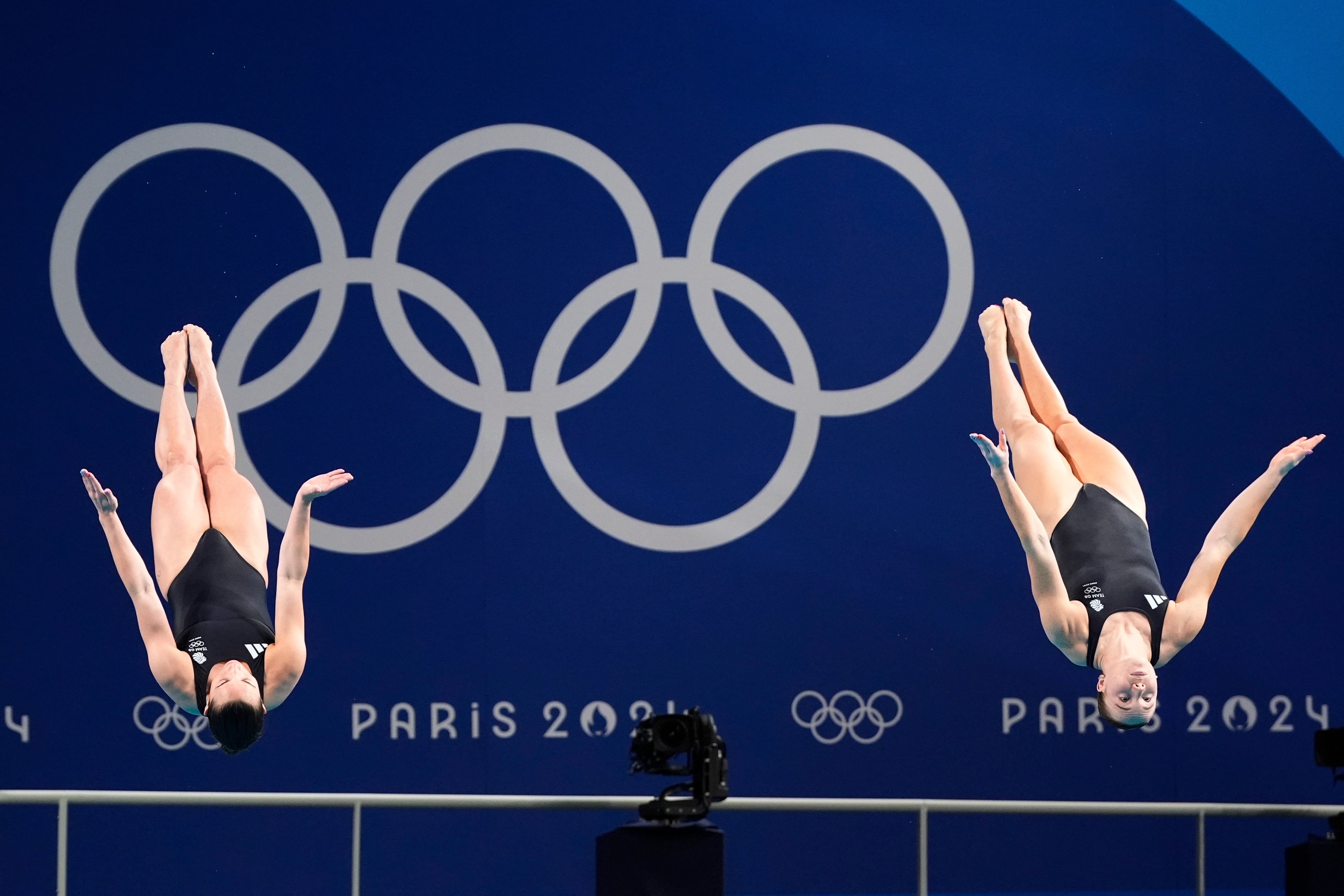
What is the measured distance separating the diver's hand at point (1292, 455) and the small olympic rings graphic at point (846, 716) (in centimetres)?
192

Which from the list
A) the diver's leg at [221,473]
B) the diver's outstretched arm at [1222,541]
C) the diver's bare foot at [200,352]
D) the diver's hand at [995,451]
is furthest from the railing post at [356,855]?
the diver's outstretched arm at [1222,541]

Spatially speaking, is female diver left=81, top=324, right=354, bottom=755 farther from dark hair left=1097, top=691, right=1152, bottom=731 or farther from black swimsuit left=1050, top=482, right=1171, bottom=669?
dark hair left=1097, top=691, right=1152, bottom=731

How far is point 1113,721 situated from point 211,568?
3845 mm

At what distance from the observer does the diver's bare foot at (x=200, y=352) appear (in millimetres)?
6906

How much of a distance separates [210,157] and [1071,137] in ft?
12.7

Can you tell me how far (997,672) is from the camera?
6953 mm

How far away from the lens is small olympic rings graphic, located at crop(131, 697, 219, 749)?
6.87 metres

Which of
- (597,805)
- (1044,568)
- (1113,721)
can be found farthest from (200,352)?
(1113,721)

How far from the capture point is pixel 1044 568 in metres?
6.57

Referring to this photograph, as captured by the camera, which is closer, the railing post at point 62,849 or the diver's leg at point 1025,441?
the railing post at point 62,849

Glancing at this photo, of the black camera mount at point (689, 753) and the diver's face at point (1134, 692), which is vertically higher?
the diver's face at point (1134, 692)

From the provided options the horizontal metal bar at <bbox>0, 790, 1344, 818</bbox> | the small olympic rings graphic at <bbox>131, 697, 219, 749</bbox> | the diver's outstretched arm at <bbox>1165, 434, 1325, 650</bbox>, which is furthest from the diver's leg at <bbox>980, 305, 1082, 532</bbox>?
the small olympic rings graphic at <bbox>131, 697, 219, 749</bbox>

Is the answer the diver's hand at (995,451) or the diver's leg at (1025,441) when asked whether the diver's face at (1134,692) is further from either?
the diver's hand at (995,451)

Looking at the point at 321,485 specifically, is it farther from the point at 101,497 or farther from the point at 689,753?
the point at 689,753
